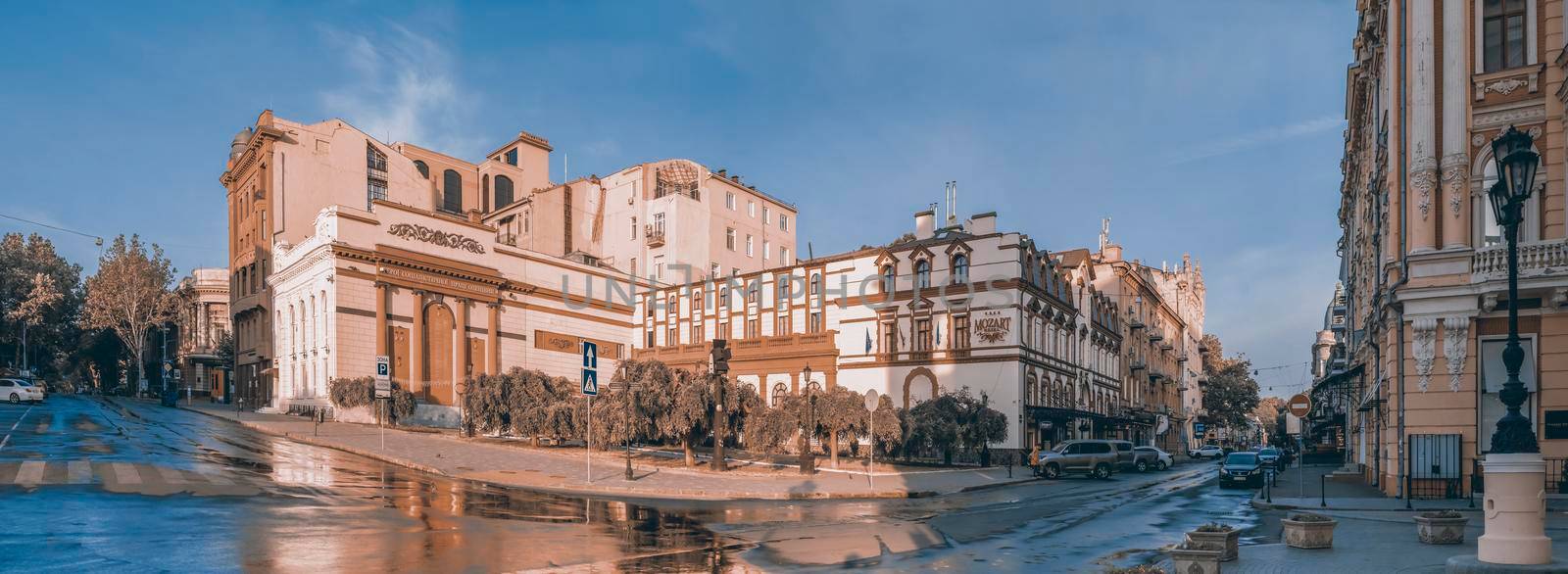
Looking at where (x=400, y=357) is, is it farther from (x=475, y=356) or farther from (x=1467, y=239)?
(x=1467, y=239)

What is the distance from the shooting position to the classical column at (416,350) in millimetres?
51875

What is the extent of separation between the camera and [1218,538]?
11289 mm

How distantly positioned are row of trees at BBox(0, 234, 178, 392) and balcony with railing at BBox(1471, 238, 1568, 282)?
87.1 m

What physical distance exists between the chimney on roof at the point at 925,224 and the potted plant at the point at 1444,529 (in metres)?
39.3

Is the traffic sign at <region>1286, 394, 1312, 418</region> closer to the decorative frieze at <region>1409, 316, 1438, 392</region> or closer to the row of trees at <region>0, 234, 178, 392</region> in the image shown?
the decorative frieze at <region>1409, 316, 1438, 392</region>

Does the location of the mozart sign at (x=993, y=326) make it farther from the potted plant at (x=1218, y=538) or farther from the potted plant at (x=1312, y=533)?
the potted plant at (x=1218, y=538)

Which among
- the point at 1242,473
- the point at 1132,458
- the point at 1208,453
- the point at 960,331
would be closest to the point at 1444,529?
the point at 1242,473

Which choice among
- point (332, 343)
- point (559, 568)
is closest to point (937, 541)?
point (559, 568)

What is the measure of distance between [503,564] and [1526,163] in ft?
43.9

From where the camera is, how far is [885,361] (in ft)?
163

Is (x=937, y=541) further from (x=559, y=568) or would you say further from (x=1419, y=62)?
(x=1419, y=62)

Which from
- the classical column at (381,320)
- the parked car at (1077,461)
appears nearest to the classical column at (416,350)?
the classical column at (381,320)

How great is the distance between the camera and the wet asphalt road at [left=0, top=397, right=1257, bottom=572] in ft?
37.9

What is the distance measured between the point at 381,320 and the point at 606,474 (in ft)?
94.1
